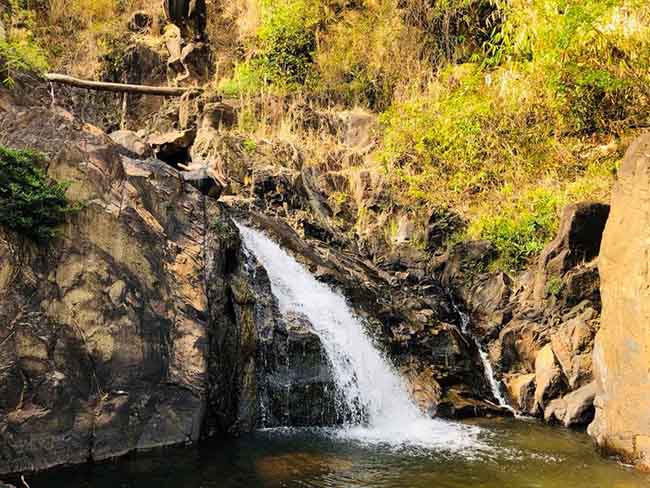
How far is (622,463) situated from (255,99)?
18.0 m

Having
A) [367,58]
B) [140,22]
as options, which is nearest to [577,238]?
[367,58]

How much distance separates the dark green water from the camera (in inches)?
295

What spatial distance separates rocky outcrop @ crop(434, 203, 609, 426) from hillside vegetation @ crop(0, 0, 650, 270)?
40.9 inches

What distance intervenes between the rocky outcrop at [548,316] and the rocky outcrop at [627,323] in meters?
2.28

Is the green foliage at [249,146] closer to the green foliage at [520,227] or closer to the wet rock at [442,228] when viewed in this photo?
the wet rock at [442,228]

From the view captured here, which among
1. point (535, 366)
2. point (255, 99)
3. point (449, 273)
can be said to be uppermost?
point (255, 99)

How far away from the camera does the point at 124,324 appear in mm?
8688

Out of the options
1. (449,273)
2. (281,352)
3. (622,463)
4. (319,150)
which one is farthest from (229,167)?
(622,463)

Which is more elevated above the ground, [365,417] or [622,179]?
[622,179]

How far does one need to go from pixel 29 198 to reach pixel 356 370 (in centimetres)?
648

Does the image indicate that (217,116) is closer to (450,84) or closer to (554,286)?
(450,84)

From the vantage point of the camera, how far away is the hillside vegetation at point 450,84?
9750mm

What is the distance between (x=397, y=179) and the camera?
20.2m

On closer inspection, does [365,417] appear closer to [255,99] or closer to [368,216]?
[368,216]
